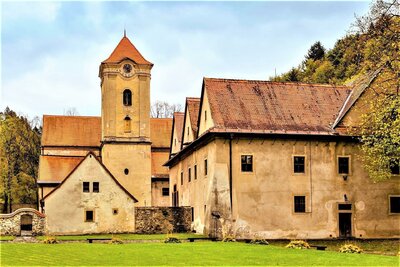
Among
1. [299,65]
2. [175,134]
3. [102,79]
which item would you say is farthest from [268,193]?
[299,65]

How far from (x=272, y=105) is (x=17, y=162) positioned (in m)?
53.2

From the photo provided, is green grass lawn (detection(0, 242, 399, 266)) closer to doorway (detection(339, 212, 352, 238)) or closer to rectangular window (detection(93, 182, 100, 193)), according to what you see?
doorway (detection(339, 212, 352, 238))

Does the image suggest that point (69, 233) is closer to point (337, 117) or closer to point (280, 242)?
point (280, 242)

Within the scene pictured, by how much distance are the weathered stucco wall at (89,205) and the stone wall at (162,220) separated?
67 cm

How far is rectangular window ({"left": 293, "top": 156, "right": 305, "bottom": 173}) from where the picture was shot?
4084cm

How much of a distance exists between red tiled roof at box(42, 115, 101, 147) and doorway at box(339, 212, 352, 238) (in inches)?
Answer: 1549

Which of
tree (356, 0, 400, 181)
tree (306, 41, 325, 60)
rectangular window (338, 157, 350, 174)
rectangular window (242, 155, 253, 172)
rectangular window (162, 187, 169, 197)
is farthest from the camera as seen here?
tree (306, 41, 325, 60)

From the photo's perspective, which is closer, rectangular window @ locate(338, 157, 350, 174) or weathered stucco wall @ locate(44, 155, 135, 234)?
rectangular window @ locate(338, 157, 350, 174)

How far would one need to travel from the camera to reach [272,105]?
4225 centimetres

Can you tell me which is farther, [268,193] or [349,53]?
[268,193]

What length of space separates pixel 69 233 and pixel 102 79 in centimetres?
2634

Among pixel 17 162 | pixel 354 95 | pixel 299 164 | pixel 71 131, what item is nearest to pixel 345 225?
pixel 299 164

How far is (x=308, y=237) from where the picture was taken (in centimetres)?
4006

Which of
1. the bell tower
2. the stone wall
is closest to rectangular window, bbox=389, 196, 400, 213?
the stone wall
